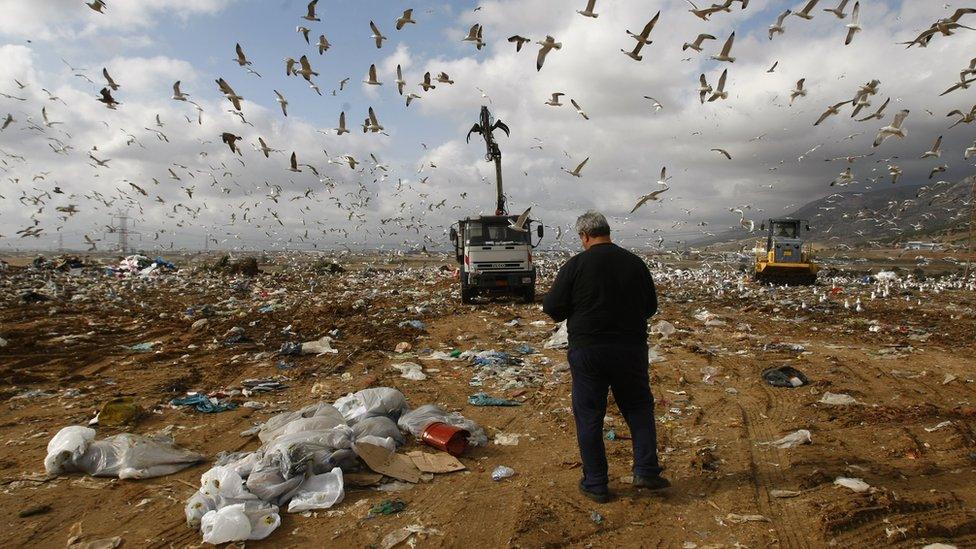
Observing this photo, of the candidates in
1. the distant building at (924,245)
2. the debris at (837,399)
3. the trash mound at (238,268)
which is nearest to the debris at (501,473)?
the debris at (837,399)

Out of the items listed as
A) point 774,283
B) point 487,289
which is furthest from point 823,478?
point 774,283

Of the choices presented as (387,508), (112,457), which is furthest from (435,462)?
(112,457)

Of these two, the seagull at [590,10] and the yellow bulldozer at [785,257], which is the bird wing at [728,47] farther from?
the yellow bulldozer at [785,257]

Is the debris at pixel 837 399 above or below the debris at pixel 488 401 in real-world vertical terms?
below

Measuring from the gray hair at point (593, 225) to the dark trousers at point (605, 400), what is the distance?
2.08ft

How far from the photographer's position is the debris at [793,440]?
3580 millimetres

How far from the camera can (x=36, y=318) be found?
31.6 ft

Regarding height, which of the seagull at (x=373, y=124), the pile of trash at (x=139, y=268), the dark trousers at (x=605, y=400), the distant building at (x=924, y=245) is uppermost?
the seagull at (x=373, y=124)

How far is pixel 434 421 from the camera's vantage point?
3811 mm

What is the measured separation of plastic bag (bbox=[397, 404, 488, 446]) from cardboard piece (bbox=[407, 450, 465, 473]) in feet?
0.94

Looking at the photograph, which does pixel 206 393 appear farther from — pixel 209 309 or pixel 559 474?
pixel 209 309

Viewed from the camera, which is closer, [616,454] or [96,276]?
[616,454]

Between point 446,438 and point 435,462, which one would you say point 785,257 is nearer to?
point 446,438

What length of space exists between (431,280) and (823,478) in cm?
1696
